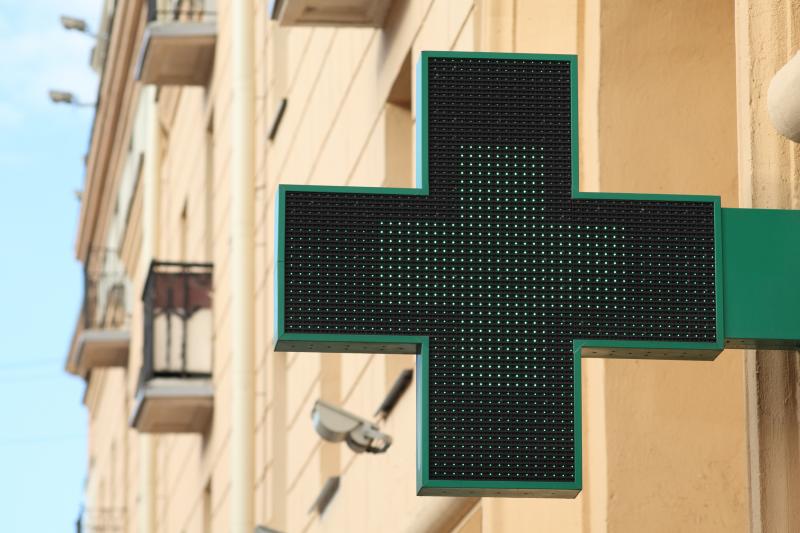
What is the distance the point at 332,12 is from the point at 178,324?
27.6 feet

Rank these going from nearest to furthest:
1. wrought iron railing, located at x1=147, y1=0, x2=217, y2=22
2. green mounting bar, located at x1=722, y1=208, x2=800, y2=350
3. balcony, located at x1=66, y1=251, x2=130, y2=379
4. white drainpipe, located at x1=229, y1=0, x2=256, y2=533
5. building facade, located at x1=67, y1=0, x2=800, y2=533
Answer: green mounting bar, located at x1=722, y1=208, x2=800, y2=350 → building facade, located at x1=67, y1=0, x2=800, y2=533 → white drainpipe, located at x1=229, y1=0, x2=256, y2=533 → wrought iron railing, located at x1=147, y1=0, x2=217, y2=22 → balcony, located at x1=66, y1=251, x2=130, y2=379

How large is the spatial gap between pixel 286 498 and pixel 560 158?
994 cm

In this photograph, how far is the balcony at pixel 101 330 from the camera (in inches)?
1194

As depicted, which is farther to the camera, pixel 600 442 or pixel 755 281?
pixel 600 442

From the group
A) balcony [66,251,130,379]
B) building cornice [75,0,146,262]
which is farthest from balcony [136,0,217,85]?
balcony [66,251,130,379]

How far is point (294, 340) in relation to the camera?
20.2ft

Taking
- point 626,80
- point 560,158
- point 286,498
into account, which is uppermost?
point 626,80

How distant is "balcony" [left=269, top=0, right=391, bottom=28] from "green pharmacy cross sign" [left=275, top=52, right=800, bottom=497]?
6092 millimetres

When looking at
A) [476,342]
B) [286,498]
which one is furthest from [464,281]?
[286,498]

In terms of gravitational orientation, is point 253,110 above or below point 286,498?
above

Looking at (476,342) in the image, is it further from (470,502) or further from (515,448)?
(470,502)

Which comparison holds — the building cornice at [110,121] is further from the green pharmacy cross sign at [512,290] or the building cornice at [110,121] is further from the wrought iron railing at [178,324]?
the green pharmacy cross sign at [512,290]

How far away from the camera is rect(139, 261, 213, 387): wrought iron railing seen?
67.1 feet

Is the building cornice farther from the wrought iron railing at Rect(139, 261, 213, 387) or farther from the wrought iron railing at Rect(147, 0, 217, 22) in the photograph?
the wrought iron railing at Rect(139, 261, 213, 387)
